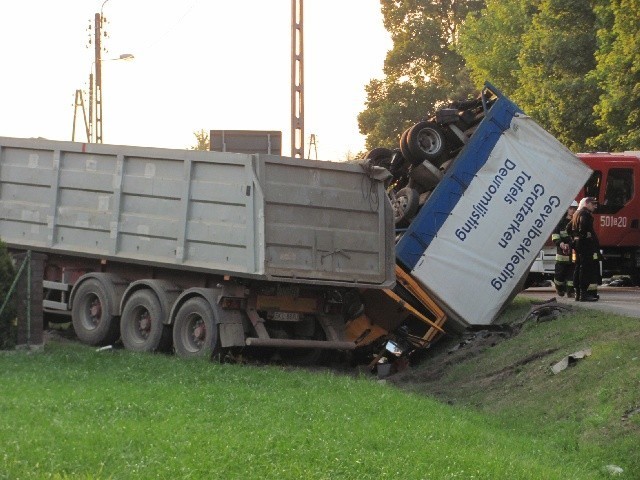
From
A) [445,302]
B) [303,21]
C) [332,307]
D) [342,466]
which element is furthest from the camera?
[303,21]

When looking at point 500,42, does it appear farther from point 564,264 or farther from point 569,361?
point 569,361

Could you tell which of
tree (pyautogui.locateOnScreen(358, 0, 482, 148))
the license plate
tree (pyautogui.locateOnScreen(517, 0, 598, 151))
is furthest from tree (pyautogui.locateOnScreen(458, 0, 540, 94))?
the license plate

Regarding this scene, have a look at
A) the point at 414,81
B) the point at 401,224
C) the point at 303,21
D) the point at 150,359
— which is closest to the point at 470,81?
the point at 414,81

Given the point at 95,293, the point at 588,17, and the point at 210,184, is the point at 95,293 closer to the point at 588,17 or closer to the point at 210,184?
the point at 210,184

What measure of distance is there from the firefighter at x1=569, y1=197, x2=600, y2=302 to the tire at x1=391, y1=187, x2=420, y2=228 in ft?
11.5

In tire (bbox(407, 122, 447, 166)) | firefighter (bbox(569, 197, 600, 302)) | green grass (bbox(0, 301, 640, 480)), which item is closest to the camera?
green grass (bbox(0, 301, 640, 480))

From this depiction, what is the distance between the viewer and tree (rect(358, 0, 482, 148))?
2603 inches

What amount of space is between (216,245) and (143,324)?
195 centimetres

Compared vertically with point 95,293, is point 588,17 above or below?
above

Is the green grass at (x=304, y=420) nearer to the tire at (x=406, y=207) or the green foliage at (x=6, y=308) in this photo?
the green foliage at (x=6, y=308)

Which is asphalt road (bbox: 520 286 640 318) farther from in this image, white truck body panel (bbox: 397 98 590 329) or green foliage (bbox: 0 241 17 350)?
green foliage (bbox: 0 241 17 350)

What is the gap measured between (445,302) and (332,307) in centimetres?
194

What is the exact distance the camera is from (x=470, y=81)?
209 ft

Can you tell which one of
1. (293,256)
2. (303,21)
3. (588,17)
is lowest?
(293,256)
